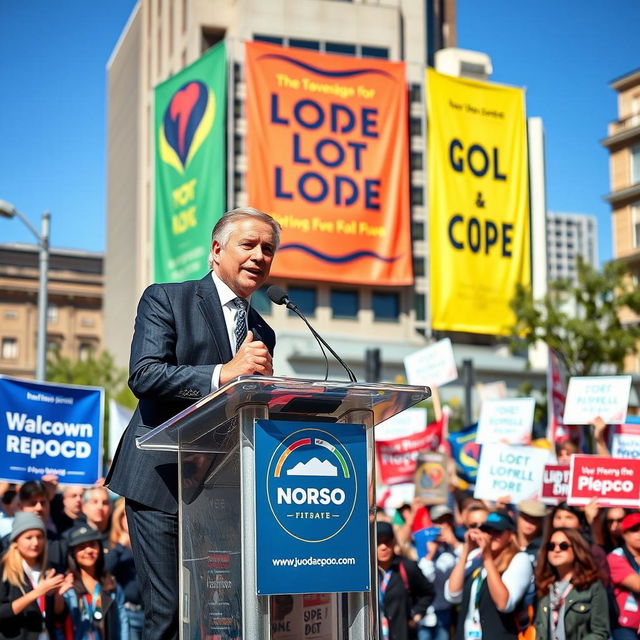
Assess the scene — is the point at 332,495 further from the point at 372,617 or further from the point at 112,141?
the point at 112,141

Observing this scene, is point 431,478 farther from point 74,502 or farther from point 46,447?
point 46,447

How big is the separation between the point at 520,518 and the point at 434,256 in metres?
36.7

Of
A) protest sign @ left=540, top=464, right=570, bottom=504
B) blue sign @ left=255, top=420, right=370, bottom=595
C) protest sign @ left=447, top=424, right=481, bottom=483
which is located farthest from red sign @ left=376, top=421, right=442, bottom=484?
blue sign @ left=255, top=420, right=370, bottom=595

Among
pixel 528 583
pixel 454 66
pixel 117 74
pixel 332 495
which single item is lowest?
pixel 528 583

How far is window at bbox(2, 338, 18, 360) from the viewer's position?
325ft

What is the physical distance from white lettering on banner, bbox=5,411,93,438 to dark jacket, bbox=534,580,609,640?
14.6ft

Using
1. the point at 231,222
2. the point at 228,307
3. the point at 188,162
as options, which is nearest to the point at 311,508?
the point at 228,307

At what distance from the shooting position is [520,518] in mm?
9258

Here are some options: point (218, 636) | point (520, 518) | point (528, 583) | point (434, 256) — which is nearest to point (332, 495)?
point (218, 636)

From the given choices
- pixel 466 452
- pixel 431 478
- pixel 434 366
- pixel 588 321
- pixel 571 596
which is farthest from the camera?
pixel 588 321

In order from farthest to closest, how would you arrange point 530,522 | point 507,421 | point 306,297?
1. point 306,297
2. point 507,421
3. point 530,522

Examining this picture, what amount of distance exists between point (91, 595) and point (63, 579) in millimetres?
733

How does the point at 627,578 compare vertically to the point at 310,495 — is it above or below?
below

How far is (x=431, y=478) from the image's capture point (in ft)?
41.5
